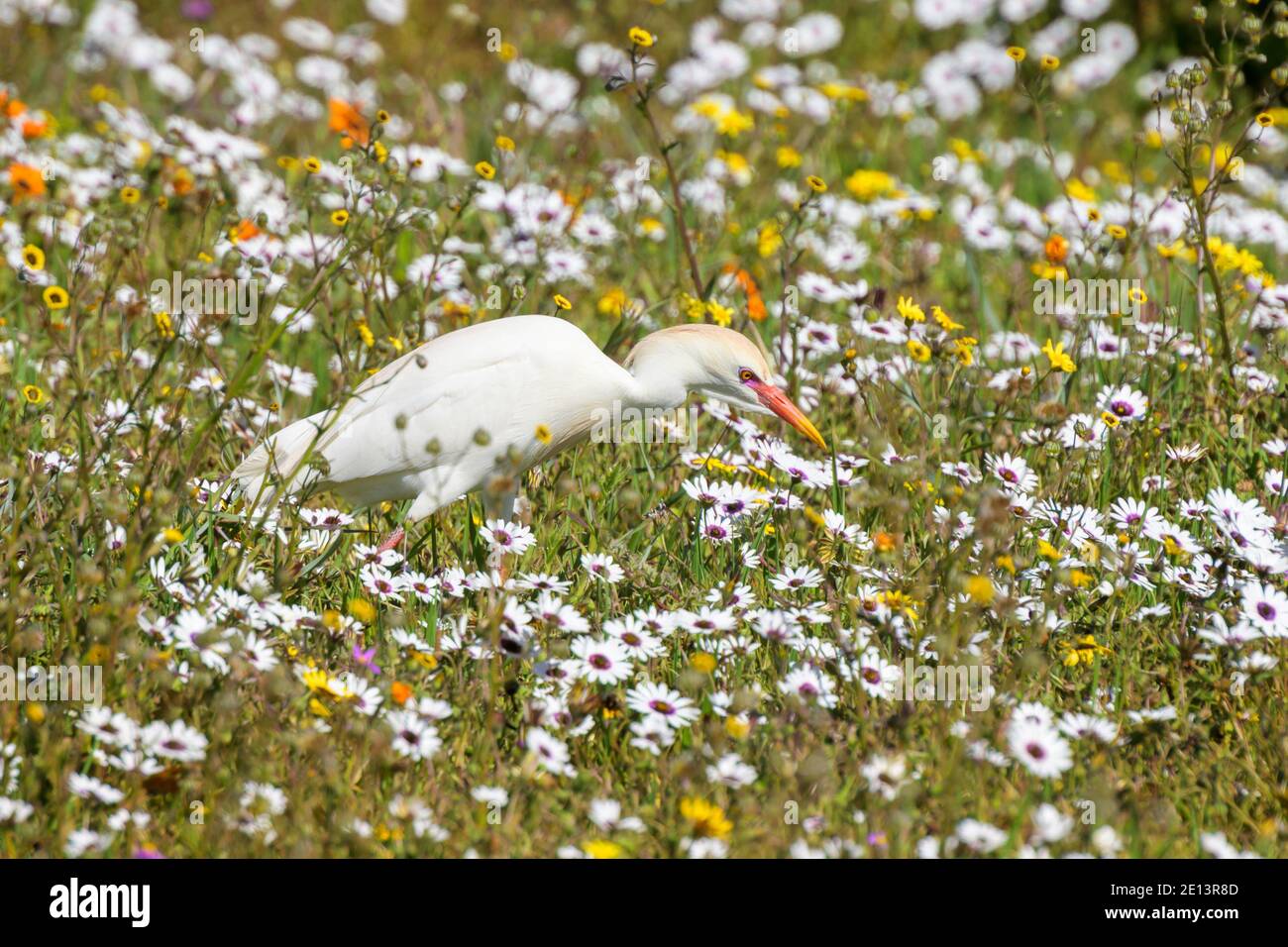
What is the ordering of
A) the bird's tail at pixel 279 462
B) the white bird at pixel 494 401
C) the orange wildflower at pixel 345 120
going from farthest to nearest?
the orange wildflower at pixel 345 120 < the bird's tail at pixel 279 462 < the white bird at pixel 494 401

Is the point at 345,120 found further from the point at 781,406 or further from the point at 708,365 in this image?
the point at 781,406

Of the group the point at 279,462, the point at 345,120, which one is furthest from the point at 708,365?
the point at 345,120

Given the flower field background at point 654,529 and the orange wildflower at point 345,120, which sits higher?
the orange wildflower at point 345,120

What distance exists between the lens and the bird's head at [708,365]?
139 inches

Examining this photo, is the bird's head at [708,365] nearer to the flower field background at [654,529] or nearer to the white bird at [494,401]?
the white bird at [494,401]

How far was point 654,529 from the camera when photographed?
3.80 m

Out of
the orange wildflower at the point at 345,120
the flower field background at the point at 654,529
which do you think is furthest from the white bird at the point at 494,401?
the orange wildflower at the point at 345,120

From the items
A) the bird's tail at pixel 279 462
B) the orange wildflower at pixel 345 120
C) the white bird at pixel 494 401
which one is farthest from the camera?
the orange wildflower at pixel 345 120

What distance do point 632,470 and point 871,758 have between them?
4.84 ft

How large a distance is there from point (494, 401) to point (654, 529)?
602 millimetres

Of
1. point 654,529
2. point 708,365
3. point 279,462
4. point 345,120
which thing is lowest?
point 654,529

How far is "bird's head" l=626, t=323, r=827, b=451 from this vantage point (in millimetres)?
3525

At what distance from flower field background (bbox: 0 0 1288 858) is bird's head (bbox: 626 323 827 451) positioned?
17 centimetres

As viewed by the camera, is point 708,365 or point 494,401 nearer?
point 494,401
